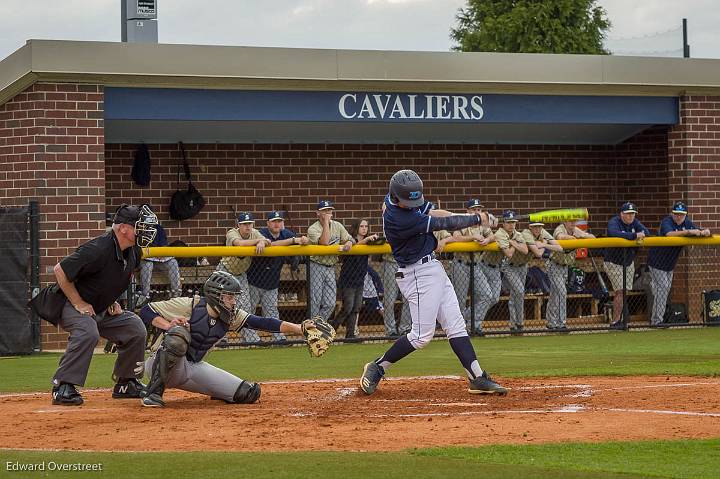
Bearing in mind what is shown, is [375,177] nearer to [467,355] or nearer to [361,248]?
[361,248]

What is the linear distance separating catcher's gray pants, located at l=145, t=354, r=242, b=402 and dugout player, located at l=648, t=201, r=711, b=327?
9556mm

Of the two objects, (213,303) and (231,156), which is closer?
(213,303)

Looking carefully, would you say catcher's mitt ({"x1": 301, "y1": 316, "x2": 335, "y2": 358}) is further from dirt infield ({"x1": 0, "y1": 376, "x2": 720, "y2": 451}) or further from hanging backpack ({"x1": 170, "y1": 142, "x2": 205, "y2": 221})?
hanging backpack ({"x1": 170, "y1": 142, "x2": 205, "y2": 221})

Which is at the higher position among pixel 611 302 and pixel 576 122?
pixel 576 122

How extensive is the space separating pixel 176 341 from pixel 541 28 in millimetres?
40422

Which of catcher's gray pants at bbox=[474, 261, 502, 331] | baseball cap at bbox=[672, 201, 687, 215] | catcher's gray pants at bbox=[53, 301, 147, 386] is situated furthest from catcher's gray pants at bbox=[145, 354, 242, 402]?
baseball cap at bbox=[672, 201, 687, 215]

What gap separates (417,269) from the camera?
31.5 feet

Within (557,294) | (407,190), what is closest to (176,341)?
(407,190)

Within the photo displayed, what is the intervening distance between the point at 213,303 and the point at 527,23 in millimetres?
40154

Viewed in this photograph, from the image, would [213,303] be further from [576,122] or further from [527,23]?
[527,23]

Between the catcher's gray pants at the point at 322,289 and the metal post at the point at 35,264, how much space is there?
3.45 metres

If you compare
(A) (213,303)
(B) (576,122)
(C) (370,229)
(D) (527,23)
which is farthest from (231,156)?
(D) (527,23)

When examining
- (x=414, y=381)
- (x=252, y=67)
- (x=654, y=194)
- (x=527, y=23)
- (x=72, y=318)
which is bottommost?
(x=414, y=381)

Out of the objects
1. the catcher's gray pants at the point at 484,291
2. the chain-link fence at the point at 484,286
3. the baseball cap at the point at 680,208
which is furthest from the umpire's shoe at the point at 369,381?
the baseball cap at the point at 680,208
